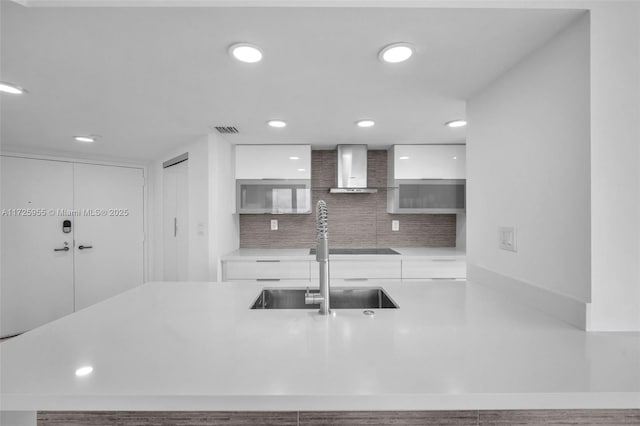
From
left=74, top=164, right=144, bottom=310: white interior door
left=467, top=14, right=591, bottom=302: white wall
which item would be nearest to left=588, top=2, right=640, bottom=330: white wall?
left=467, top=14, right=591, bottom=302: white wall

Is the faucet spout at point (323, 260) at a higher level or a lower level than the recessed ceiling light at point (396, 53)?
lower

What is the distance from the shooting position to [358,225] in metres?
3.53

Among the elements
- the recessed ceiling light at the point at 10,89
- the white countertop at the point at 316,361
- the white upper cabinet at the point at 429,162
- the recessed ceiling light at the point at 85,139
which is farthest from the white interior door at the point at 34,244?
the white upper cabinet at the point at 429,162

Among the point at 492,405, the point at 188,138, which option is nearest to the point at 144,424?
the point at 492,405

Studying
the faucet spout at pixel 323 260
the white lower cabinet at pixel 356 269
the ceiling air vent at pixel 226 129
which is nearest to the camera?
the faucet spout at pixel 323 260

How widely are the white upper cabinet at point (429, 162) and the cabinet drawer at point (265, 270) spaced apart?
144 centimetres

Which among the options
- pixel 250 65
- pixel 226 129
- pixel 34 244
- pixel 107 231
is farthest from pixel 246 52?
pixel 34 244

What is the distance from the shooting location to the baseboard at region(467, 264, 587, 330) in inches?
42.1

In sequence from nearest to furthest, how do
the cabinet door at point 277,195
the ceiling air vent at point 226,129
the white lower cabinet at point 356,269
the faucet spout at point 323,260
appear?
the faucet spout at point 323,260, the ceiling air vent at point 226,129, the white lower cabinet at point 356,269, the cabinet door at point 277,195

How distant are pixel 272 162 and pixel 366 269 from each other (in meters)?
1.51

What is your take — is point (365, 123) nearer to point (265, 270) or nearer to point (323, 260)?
point (323, 260)

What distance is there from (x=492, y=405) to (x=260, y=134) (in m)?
2.62

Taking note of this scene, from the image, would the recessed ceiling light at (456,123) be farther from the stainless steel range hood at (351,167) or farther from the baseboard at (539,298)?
the baseboard at (539,298)

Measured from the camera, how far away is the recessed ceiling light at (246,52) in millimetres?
1282
